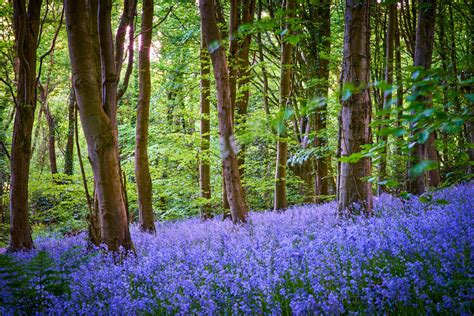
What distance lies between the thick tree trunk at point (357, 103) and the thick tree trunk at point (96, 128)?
388 centimetres

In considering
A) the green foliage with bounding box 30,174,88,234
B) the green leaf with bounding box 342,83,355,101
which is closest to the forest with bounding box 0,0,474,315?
the green leaf with bounding box 342,83,355,101

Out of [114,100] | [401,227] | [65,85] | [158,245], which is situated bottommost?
[158,245]

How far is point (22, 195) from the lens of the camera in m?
8.73

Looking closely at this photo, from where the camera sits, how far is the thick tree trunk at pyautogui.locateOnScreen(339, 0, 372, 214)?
6121 mm

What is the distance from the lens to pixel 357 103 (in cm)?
613

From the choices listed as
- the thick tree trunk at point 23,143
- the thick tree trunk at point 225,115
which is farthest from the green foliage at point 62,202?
the thick tree trunk at point 225,115

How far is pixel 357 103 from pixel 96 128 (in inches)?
169

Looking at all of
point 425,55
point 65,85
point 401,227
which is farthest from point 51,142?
point 401,227

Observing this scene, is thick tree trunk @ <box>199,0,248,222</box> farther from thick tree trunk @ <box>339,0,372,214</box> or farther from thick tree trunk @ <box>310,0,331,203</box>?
thick tree trunk @ <box>310,0,331,203</box>

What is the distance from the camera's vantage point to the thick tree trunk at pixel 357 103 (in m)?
6.12

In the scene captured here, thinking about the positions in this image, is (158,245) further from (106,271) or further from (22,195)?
(22,195)

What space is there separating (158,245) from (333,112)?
815 cm

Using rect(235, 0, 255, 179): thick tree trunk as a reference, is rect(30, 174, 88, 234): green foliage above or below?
below

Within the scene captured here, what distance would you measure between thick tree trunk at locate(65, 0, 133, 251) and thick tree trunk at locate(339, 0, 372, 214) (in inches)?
153
